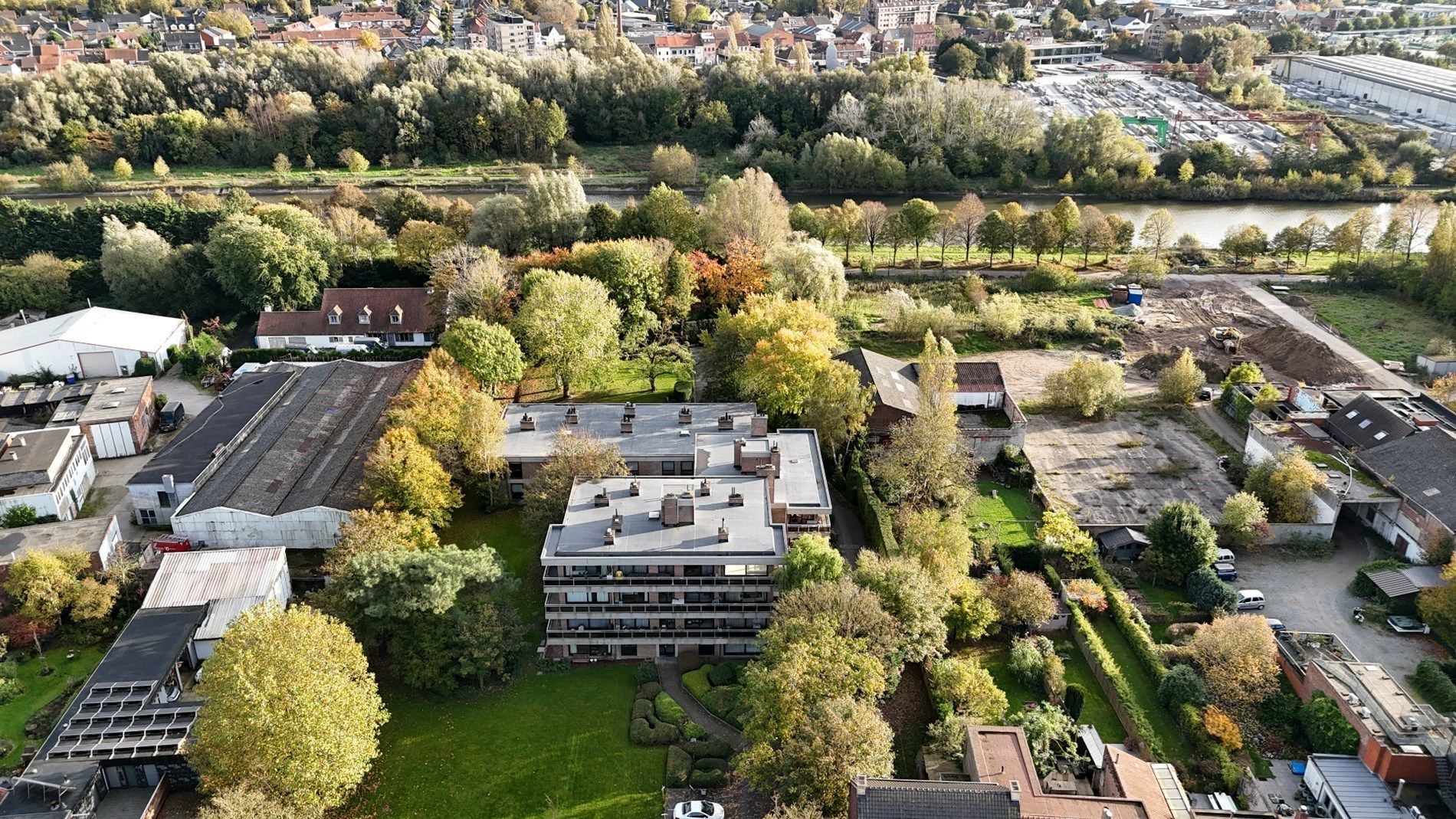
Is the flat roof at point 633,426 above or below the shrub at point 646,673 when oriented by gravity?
above

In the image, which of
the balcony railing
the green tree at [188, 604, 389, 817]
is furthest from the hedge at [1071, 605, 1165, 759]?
the green tree at [188, 604, 389, 817]

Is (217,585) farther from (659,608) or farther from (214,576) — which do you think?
(659,608)

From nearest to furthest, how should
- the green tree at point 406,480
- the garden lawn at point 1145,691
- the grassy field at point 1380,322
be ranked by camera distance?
the garden lawn at point 1145,691 < the green tree at point 406,480 < the grassy field at point 1380,322

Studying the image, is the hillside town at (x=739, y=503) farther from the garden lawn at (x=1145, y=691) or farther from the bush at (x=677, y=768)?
the bush at (x=677, y=768)

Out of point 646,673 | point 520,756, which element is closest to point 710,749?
point 646,673

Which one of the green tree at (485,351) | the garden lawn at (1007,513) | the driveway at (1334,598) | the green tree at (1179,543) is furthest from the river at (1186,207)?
the green tree at (1179,543)

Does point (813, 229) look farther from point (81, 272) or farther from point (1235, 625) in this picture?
point (81, 272)

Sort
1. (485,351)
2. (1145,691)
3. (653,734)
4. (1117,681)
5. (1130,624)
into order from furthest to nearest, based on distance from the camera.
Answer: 1. (485,351)
2. (1130,624)
3. (1145,691)
4. (1117,681)
5. (653,734)
